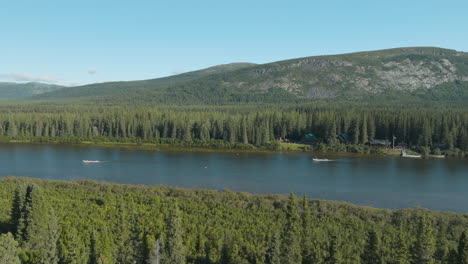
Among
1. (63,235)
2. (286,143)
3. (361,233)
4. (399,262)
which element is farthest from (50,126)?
(399,262)

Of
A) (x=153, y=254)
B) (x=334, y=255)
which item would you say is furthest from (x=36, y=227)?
(x=334, y=255)

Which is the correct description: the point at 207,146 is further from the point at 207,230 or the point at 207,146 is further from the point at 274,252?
the point at 274,252

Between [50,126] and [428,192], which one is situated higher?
[50,126]

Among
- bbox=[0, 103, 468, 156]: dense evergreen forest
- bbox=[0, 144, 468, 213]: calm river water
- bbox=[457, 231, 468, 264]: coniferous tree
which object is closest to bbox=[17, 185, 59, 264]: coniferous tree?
bbox=[457, 231, 468, 264]: coniferous tree

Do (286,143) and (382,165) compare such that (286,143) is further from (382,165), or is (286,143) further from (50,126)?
(50,126)

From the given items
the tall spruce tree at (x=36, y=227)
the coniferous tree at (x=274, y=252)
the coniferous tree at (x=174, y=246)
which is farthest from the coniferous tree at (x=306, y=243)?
the tall spruce tree at (x=36, y=227)

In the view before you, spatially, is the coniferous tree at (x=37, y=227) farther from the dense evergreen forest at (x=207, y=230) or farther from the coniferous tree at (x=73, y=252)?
the coniferous tree at (x=73, y=252)

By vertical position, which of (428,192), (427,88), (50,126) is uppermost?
(427,88)
